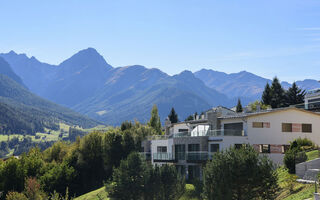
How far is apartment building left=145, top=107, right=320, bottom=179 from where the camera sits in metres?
50.4

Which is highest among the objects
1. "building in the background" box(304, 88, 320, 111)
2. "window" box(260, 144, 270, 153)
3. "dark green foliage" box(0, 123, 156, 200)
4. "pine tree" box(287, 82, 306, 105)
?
"pine tree" box(287, 82, 306, 105)

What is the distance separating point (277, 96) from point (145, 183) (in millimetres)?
48440

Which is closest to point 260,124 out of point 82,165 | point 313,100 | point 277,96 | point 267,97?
point 313,100

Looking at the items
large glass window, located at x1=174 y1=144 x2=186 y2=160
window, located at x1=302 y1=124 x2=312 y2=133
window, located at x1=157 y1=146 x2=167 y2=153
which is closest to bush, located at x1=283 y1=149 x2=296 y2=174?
window, located at x1=302 y1=124 x2=312 y2=133

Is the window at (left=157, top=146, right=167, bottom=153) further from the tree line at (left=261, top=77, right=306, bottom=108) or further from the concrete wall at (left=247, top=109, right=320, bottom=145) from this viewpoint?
the tree line at (left=261, top=77, right=306, bottom=108)

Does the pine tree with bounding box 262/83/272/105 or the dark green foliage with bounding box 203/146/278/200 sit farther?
the pine tree with bounding box 262/83/272/105

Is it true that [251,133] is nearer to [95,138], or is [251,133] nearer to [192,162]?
[192,162]

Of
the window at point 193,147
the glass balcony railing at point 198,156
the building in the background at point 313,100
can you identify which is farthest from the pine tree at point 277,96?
the glass balcony railing at point 198,156

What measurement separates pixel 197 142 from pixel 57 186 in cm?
3784

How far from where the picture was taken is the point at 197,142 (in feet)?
173

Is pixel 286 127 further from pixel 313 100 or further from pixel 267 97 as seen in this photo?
pixel 267 97

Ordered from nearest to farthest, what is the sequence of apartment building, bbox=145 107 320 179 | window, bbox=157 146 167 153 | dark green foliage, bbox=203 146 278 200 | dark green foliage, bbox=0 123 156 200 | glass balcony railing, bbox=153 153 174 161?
dark green foliage, bbox=203 146 278 200, apartment building, bbox=145 107 320 179, glass balcony railing, bbox=153 153 174 161, window, bbox=157 146 167 153, dark green foliage, bbox=0 123 156 200

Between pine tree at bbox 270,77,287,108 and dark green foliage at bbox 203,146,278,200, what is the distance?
5396 centimetres

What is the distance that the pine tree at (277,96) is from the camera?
84938mm
